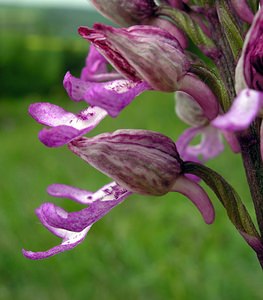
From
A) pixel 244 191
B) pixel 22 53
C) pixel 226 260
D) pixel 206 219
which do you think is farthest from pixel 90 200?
pixel 22 53

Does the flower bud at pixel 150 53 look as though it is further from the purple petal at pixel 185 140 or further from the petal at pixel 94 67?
the purple petal at pixel 185 140

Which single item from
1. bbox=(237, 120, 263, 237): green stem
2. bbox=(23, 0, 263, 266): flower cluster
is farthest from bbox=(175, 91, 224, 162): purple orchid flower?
bbox=(237, 120, 263, 237): green stem

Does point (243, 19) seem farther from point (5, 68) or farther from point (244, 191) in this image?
point (5, 68)

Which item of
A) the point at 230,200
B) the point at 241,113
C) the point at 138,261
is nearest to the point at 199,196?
the point at 230,200

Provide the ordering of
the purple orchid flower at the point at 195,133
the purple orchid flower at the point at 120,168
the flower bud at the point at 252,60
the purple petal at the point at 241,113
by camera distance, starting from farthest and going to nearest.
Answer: the purple orchid flower at the point at 195,133 → the purple orchid flower at the point at 120,168 → the flower bud at the point at 252,60 → the purple petal at the point at 241,113

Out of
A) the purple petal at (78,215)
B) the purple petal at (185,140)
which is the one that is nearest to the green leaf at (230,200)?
the purple petal at (78,215)

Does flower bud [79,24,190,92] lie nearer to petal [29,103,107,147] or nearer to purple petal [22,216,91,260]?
petal [29,103,107,147]
